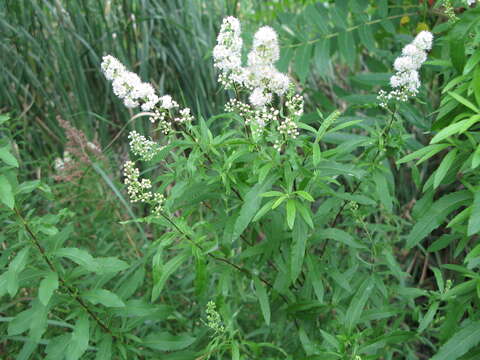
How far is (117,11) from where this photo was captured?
14.1ft

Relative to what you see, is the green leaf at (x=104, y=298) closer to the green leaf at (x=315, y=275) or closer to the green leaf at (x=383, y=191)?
the green leaf at (x=315, y=275)

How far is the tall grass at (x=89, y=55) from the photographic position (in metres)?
3.92

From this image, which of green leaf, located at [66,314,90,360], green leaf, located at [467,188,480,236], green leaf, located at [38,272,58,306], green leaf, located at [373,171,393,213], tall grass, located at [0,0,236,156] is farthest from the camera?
tall grass, located at [0,0,236,156]

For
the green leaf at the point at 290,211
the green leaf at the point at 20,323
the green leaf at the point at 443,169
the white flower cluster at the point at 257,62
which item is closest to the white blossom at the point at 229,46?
the white flower cluster at the point at 257,62

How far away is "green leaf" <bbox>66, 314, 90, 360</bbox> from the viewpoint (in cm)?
191

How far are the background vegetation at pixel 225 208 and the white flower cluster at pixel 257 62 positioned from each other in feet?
0.60

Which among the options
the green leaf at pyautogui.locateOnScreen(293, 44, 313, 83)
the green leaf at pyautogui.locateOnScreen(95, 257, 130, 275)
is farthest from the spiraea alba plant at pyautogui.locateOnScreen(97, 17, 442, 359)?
the green leaf at pyautogui.locateOnScreen(293, 44, 313, 83)

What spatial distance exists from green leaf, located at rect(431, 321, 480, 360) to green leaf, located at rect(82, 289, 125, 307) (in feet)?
3.47

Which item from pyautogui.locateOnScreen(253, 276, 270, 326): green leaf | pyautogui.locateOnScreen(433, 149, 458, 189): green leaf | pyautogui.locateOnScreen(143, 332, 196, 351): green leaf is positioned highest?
pyautogui.locateOnScreen(433, 149, 458, 189): green leaf

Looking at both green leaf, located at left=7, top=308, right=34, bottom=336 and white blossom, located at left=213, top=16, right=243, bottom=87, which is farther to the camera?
green leaf, located at left=7, top=308, right=34, bottom=336

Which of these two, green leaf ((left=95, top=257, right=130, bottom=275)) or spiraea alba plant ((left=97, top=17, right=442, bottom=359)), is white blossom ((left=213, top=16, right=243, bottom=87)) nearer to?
spiraea alba plant ((left=97, top=17, right=442, bottom=359))

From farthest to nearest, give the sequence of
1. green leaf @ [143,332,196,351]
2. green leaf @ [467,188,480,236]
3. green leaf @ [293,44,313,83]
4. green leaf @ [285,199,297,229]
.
Answer: green leaf @ [293,44,313,83] → green leaf @ [143,332,196,351] → green leaf @ [285,199,297,229] → green leaf @ [467,188,480,236]

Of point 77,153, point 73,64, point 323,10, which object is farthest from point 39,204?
point 323,10

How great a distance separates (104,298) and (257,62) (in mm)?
954
